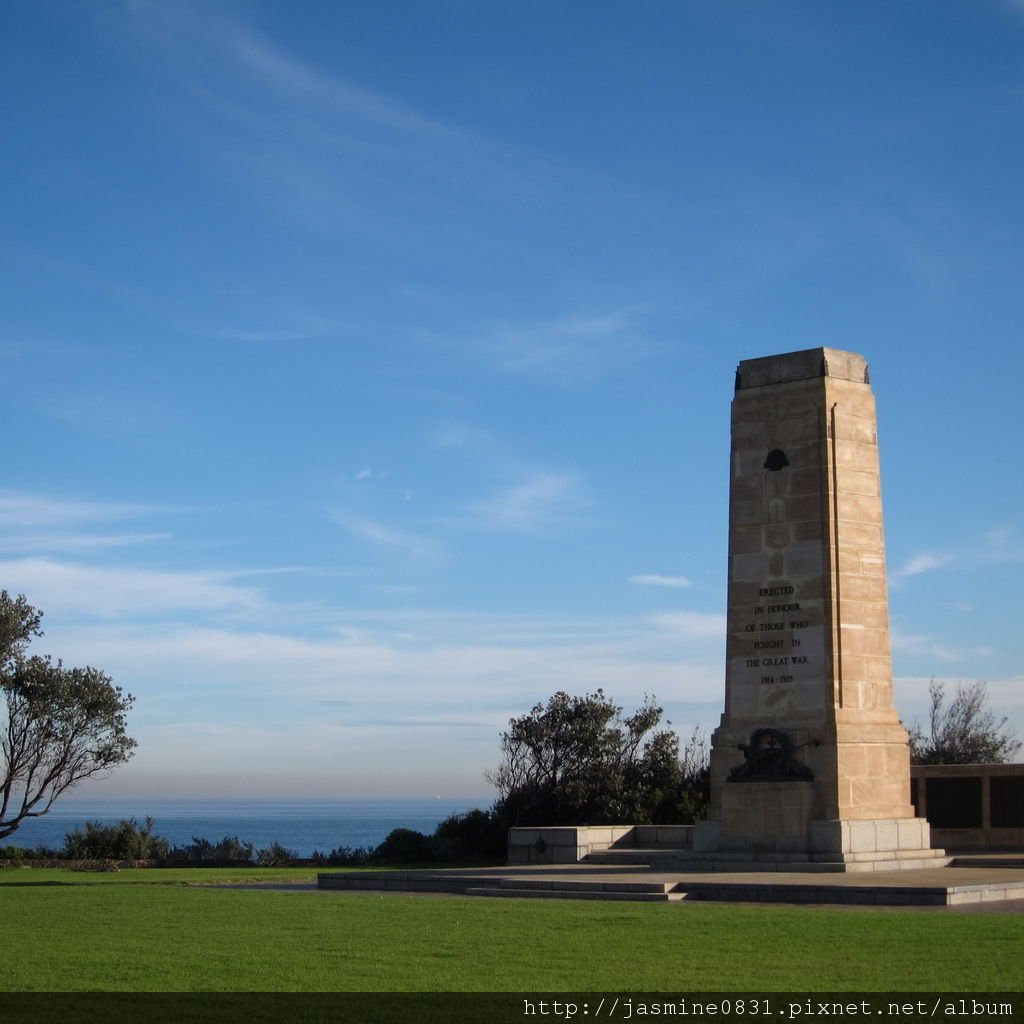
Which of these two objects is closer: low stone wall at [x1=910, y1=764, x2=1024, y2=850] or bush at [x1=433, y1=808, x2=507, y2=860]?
low stone wall at [x1=910, y1=764, x2=1024, y2=850]

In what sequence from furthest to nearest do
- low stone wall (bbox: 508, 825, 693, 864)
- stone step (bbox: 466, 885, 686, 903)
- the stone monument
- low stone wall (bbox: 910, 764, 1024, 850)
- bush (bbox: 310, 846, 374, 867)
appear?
bush (bbox: 310, 846, 374, 867) < low stone wall (bbox: 910, 764, 1024, 850) < low stone wall (bbox: 508, 825, 693, 864) < the stone monument < stone step (bbox: 466, 885, 686, 903)

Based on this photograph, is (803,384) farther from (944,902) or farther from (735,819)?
(944,902)

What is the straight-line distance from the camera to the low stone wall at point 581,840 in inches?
1114

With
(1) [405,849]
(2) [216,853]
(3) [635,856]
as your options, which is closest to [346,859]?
(1) [405,849]

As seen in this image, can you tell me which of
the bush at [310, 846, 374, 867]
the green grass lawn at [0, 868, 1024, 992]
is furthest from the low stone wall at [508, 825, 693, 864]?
the green grass lawn at [0, 868, 1024, 992]

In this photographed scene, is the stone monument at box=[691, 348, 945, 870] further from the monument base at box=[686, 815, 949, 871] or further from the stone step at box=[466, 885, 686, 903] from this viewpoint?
the stone step at box=[466, 885, 686, 903]

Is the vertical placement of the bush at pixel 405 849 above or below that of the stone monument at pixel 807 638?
below

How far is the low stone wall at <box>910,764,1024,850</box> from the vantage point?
2881 centimetres

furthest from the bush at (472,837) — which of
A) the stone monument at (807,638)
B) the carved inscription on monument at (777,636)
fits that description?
the carved inscription on monument at (777,636)

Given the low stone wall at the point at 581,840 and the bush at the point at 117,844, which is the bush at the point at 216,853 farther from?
the low stone wall at the point at 581,840

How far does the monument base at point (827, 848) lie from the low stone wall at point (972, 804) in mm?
4115

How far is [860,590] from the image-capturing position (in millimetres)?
25609

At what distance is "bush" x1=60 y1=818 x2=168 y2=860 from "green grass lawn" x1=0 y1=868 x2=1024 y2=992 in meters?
15.4
